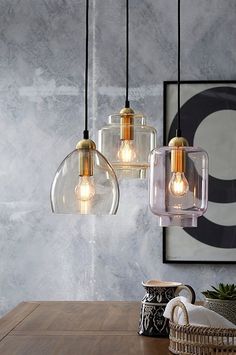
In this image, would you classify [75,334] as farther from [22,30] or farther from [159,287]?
[22,30]

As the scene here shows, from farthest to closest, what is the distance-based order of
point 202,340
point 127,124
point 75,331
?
point 127,124 < point 75,331 < point 202,340

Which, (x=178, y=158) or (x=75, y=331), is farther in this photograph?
(x=75, y=331)

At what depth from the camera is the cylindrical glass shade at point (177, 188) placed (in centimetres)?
228

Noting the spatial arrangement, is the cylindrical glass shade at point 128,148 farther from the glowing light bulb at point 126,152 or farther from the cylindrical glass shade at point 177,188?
the cylindrical glass shade at point 177,188

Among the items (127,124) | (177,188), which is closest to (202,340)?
(177,188)

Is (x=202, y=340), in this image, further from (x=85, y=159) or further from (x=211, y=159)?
(x=211, y=159)

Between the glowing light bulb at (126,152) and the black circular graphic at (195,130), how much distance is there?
4.47 ft

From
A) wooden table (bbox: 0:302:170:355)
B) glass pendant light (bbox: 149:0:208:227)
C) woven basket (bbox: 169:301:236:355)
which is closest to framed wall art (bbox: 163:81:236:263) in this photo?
wooden table (bbox: 0:302:170:355)

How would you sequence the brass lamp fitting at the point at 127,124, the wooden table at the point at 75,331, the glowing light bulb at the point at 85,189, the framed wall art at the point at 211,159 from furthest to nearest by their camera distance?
the framed wall art at the point at 211,159, the brass lamp fitting at the point at 127,124, the wooden table at the point at 75,331, the glowing light bulb at the point at 85,189

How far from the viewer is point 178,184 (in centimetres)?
229

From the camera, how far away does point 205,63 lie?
428 cm

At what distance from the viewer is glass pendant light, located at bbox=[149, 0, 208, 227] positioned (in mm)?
2275

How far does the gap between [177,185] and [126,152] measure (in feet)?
2.10

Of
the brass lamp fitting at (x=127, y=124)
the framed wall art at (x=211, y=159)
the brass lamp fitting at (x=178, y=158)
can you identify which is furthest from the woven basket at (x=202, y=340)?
the framed wall art at (x=211, y=159)
